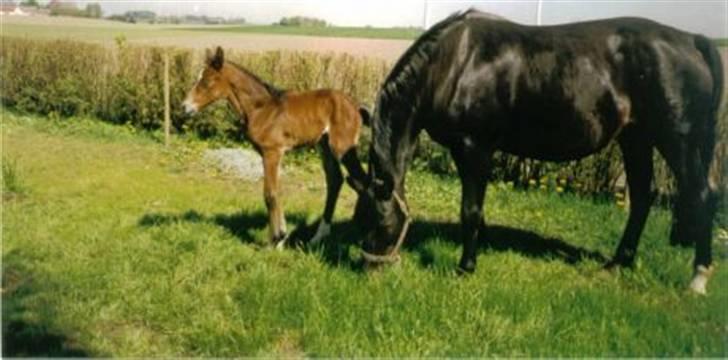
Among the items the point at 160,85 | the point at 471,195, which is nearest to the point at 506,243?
the point at 471,195

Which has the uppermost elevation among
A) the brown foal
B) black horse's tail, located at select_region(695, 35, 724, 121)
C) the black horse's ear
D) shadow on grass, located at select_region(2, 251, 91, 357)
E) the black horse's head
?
black horse's tail, located at select_region(695, 35, 724, 121)

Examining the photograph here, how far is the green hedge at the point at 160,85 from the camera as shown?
8820 millimetres

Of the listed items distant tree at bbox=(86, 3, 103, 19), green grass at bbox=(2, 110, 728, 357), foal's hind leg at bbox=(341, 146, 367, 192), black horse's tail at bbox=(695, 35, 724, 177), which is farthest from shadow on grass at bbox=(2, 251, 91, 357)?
black horse's tail at bbox=(695, 35, 724, 177)

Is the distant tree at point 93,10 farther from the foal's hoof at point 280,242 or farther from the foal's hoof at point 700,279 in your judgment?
Answer: the foal's hoof at point 700,279

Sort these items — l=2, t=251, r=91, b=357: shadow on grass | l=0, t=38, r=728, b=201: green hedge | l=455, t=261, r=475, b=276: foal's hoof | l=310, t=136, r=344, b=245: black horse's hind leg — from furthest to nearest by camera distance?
l=0, t=38, r=728, b=201: green hedge, l=310, t=136, r=344, b=245: black horse's hind leg, l=455, t=261, r=475, b=276: foal's hoof, l=2, t=251, r=91, b=357: shadow on grass

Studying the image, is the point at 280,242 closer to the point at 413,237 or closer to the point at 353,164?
the point at 353,164

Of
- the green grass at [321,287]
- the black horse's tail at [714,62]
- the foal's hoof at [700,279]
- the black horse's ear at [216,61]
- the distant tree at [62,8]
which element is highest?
the distant tree at [62,8]

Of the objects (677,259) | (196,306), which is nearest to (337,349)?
(196,306)

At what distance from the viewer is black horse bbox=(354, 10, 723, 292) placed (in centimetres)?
519

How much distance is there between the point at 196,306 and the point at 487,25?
3.10m

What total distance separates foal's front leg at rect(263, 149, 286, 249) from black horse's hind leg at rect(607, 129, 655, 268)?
2885 mm

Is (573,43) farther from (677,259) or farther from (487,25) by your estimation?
(677,259)

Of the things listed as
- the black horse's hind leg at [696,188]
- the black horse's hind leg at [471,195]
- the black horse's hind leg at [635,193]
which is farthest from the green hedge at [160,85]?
the black horse's hind leg at [471,195]

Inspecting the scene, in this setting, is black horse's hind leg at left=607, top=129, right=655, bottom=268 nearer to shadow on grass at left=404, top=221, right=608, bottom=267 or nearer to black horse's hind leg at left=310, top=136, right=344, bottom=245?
shadow on grass at left=404, top=221, right=608, bottom=267
